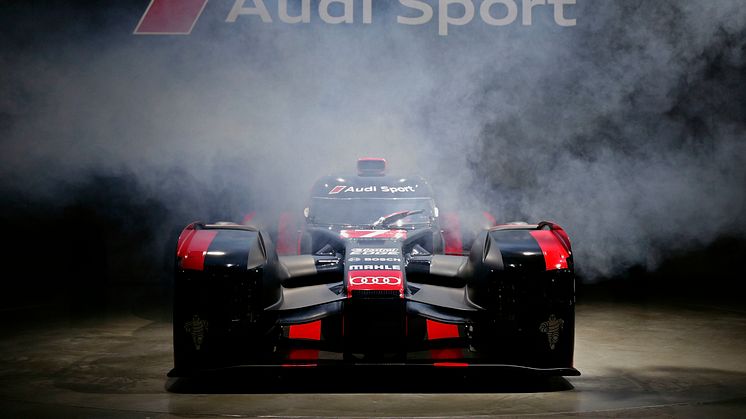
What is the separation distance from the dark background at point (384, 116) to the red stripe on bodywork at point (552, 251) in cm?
426

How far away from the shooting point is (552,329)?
488cm

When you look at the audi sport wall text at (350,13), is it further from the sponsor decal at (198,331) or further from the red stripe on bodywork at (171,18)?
the sponsor decal at (198,331)

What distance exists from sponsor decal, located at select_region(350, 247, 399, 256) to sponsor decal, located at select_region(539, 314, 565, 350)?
3.01 ft

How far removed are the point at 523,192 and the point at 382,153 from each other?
165 centimetres

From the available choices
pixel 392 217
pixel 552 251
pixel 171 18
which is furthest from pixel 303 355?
pixel 171 18

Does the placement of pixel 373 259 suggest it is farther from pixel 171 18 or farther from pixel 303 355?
pixel 171 18

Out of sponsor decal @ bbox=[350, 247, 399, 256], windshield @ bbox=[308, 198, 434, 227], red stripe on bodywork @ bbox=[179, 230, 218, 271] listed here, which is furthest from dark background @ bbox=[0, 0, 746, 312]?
sponsor decal @ bbox=[350, 247, 399, 256]

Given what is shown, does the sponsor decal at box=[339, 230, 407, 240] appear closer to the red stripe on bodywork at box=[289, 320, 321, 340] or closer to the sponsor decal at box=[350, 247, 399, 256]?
Answer: the sponsor decal at box=[350, 247, 399, 256]

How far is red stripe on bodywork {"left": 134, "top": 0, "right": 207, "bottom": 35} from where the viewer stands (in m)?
9.35

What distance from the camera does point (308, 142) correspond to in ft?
31.9

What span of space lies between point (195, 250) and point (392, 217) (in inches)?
80.8

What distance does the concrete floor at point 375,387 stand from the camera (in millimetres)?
4430

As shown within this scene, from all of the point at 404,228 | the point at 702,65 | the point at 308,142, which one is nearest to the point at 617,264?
the point at 702,65

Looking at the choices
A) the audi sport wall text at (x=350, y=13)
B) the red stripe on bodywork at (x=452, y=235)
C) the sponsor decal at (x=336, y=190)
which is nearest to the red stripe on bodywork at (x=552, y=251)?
the sponsor decal at (x=336, y=190)
